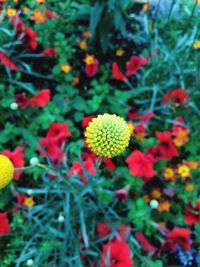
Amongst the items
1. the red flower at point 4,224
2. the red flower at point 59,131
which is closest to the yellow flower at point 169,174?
the red flower at point 59,131

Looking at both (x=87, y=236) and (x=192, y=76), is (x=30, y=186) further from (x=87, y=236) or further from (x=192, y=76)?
(x=192, y=76)

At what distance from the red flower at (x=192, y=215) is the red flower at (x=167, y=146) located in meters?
0.20

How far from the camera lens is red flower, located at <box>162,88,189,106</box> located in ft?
5.62

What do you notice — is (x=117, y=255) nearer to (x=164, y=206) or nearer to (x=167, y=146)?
(x=164, y=206)

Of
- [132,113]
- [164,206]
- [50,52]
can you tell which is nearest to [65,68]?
[50,52]

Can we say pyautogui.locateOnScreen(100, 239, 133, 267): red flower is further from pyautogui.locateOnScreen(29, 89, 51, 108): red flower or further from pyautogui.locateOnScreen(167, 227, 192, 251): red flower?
pyautogui.locateOnScreen(29, 89, 51, 108): red flower

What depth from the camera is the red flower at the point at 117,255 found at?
1367 mm

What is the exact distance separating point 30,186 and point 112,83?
0.64 meters

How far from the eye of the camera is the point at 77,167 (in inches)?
57.4

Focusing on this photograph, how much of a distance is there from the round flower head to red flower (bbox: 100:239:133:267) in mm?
708

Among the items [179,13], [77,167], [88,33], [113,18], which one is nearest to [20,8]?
[88,33]

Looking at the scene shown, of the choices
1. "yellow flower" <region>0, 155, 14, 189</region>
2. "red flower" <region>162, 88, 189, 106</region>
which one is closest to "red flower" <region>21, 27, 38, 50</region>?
"red flower" <region>162, 88, 189, 106</region>

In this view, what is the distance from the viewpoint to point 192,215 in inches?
62.4

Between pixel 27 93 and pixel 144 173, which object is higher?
pixel 27 93
